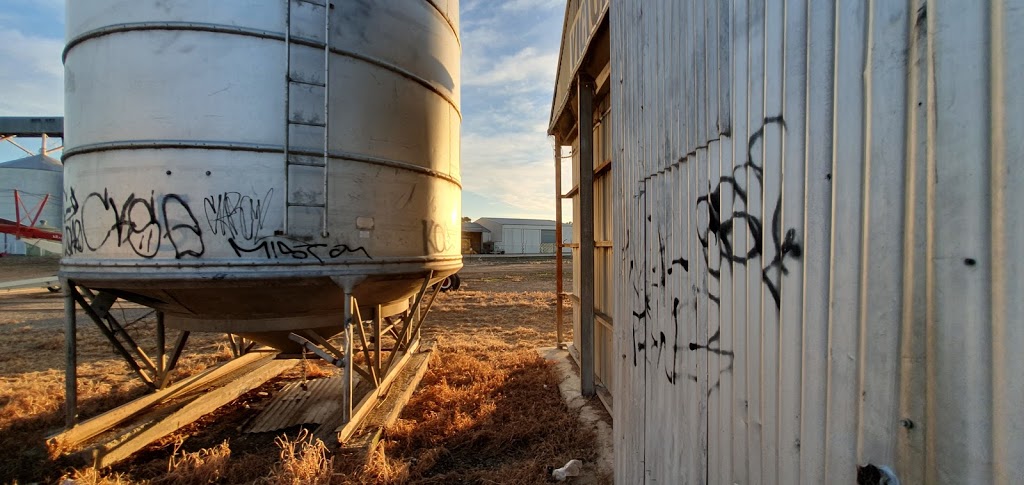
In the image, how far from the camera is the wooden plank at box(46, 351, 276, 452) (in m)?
4.09

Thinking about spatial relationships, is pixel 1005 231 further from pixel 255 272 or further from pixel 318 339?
pixel 318 339

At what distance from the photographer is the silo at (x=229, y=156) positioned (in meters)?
3.72

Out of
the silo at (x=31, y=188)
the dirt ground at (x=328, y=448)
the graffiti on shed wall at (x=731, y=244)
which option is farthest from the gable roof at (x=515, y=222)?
the graffiti on shed wall at (x=731, y=244)

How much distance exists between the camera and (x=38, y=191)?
92.2 ft

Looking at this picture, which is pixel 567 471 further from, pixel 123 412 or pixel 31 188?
pixel 31 188

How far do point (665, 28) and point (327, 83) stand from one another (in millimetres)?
3128

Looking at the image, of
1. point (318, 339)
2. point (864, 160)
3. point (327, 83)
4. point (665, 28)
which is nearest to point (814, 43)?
point (864, 160)

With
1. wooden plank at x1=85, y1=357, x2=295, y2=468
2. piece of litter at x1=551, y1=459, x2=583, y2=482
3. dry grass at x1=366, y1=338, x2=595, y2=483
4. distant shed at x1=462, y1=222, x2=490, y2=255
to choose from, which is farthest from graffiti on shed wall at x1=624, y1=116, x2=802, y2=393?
distant shed at x1=462, y1=222, x2=490, y2=255

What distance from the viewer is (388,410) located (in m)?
5.10

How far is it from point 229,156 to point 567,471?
13.9 feet

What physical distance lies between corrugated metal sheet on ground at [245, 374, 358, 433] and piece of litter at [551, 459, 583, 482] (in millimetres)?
3063

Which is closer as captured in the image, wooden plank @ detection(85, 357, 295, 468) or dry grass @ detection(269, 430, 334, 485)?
dry grass @ detection(269, 430, 334, 485)

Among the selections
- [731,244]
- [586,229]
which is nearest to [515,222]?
[586,229]

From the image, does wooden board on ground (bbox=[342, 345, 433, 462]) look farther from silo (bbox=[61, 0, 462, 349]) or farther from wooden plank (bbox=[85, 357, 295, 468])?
wooden plank (bbox=[85, 357, 295, 468])
